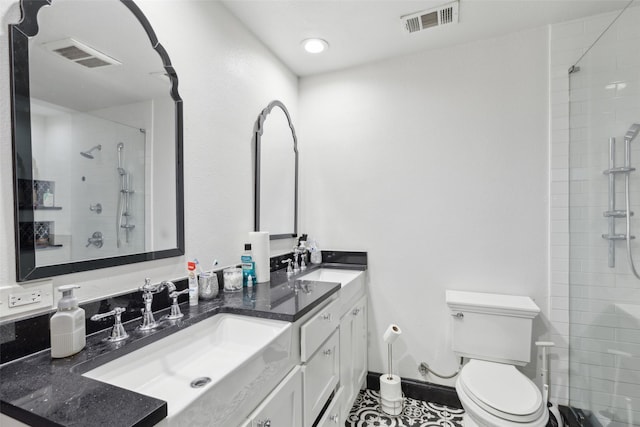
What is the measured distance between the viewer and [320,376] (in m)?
1.46

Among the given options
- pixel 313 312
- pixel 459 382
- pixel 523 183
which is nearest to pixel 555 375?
pixel 459 382

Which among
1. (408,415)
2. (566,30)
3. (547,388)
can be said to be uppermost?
(566,30)

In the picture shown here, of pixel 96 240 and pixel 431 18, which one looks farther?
pixel 431 18

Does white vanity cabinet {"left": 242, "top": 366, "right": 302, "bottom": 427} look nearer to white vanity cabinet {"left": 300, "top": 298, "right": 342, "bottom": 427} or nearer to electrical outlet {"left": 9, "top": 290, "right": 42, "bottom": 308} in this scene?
white vanity cabinet {"left": 300, "top": 298, "right": 342, "bottom": 427}

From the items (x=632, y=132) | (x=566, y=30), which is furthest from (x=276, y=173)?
(x=566, y=30)

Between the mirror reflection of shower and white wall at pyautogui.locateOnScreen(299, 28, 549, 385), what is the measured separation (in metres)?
1.54

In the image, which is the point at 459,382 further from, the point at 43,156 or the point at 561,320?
the point at 43,156

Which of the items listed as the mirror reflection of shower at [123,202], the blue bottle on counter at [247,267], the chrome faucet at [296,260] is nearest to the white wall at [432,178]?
the chrome faucet at [296,260]

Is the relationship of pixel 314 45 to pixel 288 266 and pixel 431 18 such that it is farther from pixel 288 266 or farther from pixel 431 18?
pixel 288 266

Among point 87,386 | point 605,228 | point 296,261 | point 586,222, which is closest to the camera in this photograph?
point 87,386

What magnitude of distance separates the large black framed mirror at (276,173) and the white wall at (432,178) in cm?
19

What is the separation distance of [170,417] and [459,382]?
1554 millimetres

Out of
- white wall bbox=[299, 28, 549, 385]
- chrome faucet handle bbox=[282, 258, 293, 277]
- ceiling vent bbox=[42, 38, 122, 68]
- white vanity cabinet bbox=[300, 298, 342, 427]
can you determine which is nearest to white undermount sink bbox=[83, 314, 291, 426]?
white vanity cabinet bbox=[300, 298, 342, 427]

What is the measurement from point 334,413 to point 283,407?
642mm
